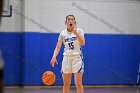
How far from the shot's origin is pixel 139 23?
1234 cm

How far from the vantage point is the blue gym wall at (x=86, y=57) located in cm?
1170

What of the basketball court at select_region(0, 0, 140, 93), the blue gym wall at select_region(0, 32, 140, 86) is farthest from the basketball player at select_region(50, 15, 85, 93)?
the blue gym wall at select_region(0, 32, 140, 86)

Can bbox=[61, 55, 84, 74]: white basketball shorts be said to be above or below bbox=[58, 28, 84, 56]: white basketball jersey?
below

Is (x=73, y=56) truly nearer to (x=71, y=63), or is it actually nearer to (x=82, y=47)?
(x=71, y=63)

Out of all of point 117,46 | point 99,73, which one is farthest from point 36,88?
point 117,46

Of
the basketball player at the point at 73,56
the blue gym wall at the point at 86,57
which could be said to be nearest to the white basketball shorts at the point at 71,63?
the basketball player at the point at 73,56

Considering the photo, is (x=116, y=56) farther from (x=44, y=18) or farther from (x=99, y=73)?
(x=44, y=18)

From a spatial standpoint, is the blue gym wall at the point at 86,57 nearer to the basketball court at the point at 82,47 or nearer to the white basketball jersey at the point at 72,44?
the basketball court at the point at 82,47

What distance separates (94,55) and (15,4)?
3319mm

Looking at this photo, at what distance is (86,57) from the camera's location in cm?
1212

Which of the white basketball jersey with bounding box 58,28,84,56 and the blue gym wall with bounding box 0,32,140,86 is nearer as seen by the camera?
the white basketball jersey with bounding box 58,28,84,56

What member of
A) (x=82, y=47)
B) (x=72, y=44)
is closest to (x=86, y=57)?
(x=82, y=47)

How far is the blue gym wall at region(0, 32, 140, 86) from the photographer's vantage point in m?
11.7

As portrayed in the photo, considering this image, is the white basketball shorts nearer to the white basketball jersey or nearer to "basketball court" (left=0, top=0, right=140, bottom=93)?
the white basketball jersey
